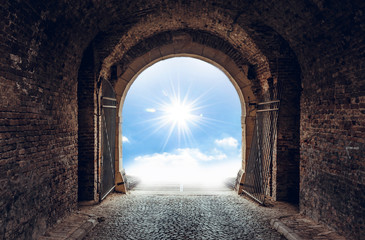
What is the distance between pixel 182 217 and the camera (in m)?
5.07

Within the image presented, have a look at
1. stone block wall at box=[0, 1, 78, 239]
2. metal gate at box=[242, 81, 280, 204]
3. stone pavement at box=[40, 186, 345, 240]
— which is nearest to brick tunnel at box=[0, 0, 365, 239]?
stone block wall at box=[0, 1, 78, 239]

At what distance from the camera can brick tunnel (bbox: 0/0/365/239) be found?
131 inches

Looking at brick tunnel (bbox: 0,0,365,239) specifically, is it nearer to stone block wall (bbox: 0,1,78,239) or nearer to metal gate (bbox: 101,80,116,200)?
stone block wall (bbox: 0,1,78,239)

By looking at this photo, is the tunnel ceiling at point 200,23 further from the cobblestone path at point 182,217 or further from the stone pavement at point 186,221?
the cobblestone path at point 182,217

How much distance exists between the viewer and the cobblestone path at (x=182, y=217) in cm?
423

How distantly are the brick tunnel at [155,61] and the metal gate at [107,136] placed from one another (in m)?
0.16

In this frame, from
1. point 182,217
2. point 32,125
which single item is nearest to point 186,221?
point 182,217

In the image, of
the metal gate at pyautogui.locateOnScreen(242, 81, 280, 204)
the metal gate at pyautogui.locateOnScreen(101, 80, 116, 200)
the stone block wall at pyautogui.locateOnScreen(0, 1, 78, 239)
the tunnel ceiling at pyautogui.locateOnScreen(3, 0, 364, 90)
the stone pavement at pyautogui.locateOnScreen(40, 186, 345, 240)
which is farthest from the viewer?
the metal gate at pyautogui.locateOnScreen(101, 80, 116, 200)

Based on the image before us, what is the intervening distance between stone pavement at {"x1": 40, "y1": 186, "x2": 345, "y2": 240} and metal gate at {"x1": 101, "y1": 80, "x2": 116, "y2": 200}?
1.47ft

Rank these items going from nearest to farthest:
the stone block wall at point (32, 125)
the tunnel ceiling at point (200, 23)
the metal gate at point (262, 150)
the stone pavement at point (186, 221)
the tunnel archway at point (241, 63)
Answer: the stone block wall at point (32, 125) → the tunnel ceiling at point (200, 23) → the stone pavement at point (186, 221) → the tunnel archway at point (241, 63) → the metal gate at point (262, 150)

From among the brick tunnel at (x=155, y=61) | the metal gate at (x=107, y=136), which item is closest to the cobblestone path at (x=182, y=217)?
the metal gate at (x=107, y=136)

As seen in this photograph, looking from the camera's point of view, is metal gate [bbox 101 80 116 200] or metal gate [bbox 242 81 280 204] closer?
metal gate [bbox 242 81 280 204]

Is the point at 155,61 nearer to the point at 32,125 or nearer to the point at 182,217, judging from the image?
the point at 32,125

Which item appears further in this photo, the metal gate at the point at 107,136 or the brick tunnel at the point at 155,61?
the metal gate at the point at 107,136
